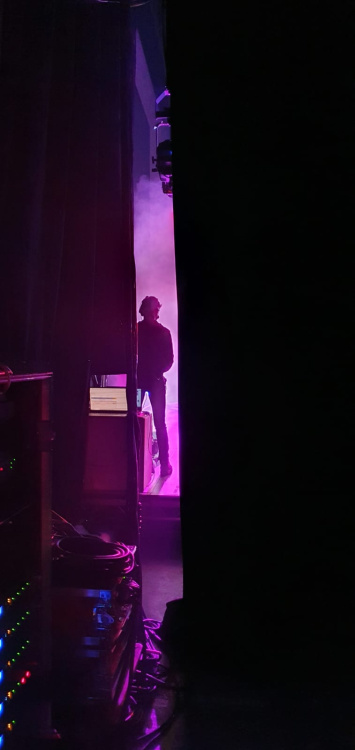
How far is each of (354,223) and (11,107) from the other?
1.35 metres

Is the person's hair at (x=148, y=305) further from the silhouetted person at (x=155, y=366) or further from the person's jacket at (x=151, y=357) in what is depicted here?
the person's jacket at (x=151, y=357)

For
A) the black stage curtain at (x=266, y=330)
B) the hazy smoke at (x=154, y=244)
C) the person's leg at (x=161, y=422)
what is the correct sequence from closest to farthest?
the black stage curtain at (x=266, y=330) < the person's leg at (x=161, y=422) < the hazy smoke at (x=154, y=244)

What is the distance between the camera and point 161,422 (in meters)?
4.06

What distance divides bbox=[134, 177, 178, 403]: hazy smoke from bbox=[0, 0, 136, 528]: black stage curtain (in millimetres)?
4141

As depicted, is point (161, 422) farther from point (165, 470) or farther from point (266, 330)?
point (266, 330)

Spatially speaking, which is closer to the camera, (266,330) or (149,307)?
(266,330)

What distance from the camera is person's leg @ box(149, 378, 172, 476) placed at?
4.05 m

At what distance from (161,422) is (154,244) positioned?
Answer: 3478mm

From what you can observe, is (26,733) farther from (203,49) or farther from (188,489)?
(203,49)

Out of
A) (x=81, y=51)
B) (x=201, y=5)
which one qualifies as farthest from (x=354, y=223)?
(x=81, y=51)

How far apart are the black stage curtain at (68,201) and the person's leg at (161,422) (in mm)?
1707

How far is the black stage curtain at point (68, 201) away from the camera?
1981mm

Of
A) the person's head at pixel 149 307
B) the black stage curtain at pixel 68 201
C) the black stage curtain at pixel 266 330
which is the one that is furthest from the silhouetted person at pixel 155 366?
the black stage curtain at pixel 266 330

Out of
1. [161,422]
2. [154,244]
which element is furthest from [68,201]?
[154,244]
